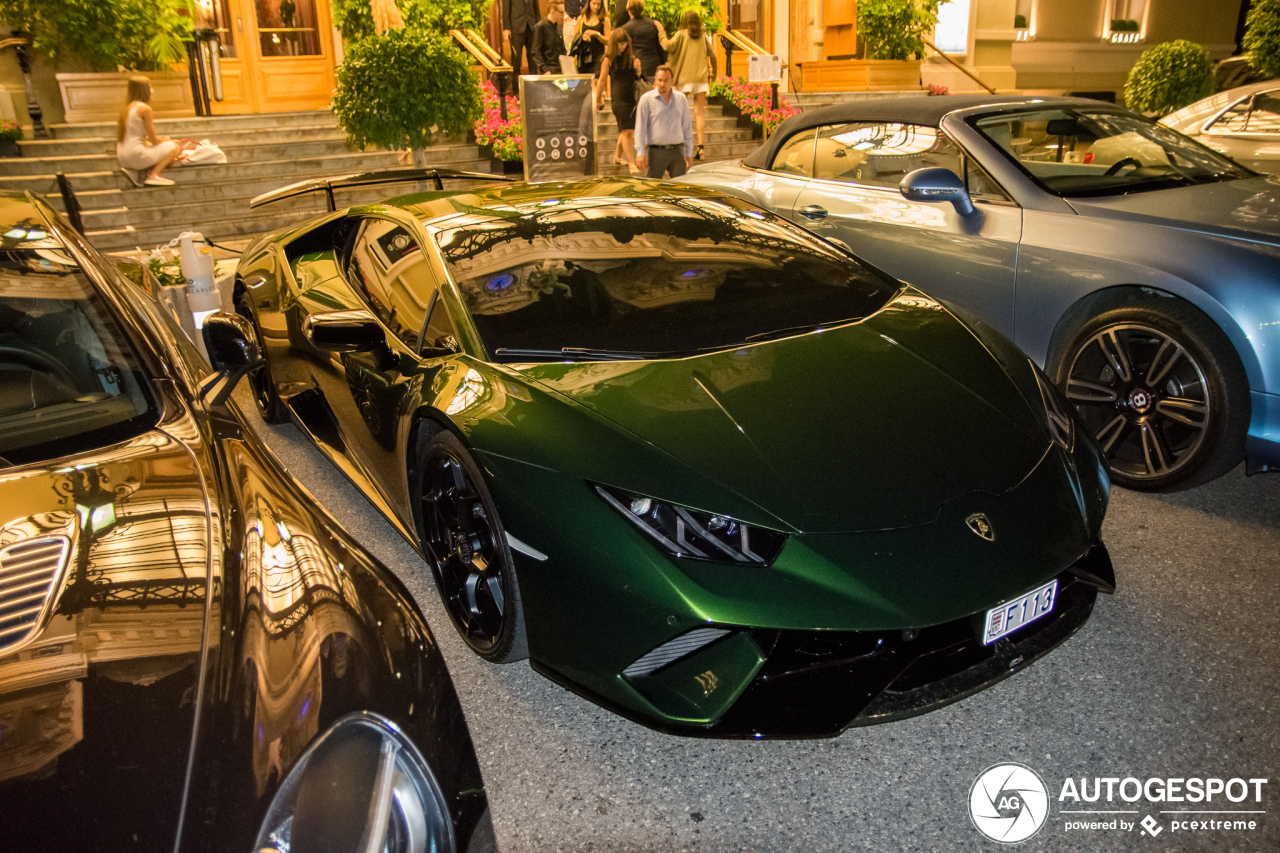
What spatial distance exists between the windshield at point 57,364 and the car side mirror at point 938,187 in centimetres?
315

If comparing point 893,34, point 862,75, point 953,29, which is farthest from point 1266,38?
point 953,29

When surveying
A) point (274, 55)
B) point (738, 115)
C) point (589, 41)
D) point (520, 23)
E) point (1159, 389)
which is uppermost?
point (520, 23)

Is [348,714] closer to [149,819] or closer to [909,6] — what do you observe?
[149,819]

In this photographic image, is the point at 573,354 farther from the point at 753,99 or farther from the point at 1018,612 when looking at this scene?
the point at 753,99

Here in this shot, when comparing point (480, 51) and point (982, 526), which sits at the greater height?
point (480, 51)

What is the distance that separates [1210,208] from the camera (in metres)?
3.59

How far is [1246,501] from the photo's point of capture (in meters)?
3.42

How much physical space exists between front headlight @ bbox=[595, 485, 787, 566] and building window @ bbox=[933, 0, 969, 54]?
760 inches

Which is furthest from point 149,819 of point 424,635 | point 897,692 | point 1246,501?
point 1246,501

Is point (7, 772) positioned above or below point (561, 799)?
above

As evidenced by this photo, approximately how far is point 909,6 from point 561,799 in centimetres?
1776

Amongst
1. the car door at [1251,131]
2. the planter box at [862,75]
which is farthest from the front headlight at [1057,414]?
the planter box at [862,75]

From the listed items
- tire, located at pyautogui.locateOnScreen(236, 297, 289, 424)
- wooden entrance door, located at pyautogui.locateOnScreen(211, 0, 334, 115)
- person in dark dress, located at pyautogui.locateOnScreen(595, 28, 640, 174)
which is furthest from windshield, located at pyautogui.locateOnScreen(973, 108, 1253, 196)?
wooden entrance door, located at pyautogui.locateOnScreen(211, 0, 334, 115)

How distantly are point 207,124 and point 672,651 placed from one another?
38.5 ft
